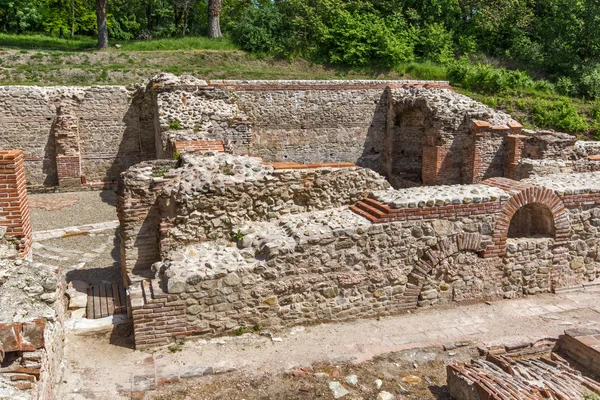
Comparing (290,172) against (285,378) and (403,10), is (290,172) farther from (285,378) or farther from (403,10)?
(403,10)

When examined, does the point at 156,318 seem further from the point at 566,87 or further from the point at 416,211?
the point at 566,87

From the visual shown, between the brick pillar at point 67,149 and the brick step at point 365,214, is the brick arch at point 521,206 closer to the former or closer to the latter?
the brick step at point 365,214

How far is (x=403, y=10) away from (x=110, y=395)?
25058 mm

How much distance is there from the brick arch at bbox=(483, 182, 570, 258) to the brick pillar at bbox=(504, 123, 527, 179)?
5377 mm

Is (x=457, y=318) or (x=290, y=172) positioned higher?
(x=290, y=172)

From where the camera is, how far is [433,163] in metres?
14.6

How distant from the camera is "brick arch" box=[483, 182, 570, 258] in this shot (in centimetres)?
761

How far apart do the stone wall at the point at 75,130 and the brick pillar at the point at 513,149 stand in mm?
9892

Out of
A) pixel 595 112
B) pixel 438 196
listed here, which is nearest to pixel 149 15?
pixel 595 112

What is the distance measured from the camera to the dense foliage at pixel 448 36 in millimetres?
22078

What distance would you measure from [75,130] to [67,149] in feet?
1.90

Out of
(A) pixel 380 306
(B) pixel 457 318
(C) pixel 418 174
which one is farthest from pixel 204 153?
(C) pixel 418 174

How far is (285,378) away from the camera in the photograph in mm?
5828

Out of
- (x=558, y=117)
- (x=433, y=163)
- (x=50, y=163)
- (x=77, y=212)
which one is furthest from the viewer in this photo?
(x=558, y=117)
